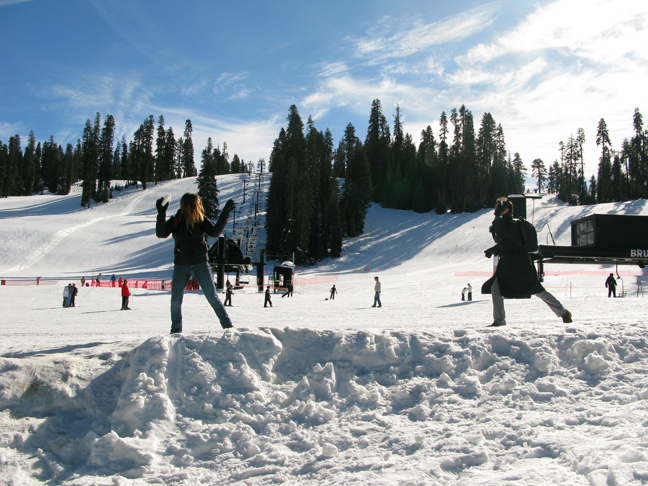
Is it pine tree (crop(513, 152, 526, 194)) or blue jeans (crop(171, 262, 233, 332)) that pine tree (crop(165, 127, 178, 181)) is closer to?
pine tree (crop(513, 152, 526, 194))

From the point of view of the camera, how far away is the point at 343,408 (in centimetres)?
355

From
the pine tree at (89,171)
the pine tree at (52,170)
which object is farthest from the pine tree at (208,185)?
the pine tree at (52,170)

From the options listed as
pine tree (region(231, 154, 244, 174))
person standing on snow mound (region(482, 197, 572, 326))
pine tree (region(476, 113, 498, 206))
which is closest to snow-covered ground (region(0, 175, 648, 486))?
person standing on snow mound (region(482, 197, 572, 326))

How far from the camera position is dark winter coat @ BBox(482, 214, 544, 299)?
18.2 ft

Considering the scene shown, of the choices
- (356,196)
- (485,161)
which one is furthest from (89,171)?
(485,161)

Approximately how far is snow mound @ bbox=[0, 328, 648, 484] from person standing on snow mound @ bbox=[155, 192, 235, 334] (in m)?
0.91

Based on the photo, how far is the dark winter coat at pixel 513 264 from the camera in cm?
554

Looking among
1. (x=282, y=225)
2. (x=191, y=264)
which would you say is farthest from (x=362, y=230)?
(x=191, y=264)

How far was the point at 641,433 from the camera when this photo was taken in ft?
9.45

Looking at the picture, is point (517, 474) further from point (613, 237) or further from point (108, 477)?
point (613, 237)

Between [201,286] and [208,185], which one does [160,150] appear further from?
[201,286]

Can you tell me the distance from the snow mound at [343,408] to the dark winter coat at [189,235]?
1.13 m

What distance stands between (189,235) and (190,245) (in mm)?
126

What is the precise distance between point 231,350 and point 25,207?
288 feet
